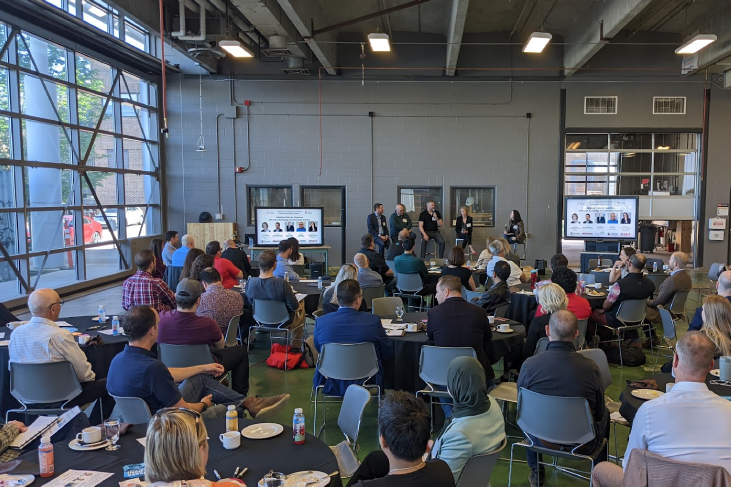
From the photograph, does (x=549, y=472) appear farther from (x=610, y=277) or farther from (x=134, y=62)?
(x=134, y=62)

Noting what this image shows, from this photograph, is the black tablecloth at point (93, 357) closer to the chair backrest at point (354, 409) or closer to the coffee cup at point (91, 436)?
the coffee cup at point (91, 436)

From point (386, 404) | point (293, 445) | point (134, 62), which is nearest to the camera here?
point (386, 404)

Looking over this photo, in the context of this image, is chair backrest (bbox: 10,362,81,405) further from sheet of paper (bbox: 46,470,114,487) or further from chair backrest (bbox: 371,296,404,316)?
chair backrest (bbox: 371,296,404,316)

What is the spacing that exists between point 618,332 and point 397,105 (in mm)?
8808

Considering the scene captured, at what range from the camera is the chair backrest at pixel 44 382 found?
12.7 feet

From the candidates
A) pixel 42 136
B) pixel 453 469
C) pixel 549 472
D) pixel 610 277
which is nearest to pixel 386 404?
pixel 453 469

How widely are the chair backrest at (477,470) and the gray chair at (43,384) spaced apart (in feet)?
9.79

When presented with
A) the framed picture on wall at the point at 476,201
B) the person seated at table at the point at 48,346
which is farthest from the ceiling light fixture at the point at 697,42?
the person seated at table at the point at 48,346

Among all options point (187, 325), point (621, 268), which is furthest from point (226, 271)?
point (621, 268)

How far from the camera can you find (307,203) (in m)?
14.0

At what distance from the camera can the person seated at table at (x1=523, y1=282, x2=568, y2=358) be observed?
468 cm

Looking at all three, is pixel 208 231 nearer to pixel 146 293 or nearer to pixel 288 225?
pixel 288 225

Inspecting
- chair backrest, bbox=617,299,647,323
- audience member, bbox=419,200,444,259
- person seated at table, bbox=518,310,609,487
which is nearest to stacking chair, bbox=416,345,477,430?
person seated at table, bbox=518,310,609,487

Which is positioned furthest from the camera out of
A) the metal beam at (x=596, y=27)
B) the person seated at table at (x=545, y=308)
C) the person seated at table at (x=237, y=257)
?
the metal beam at (x=596, y=27)
